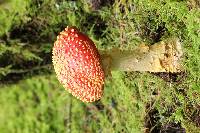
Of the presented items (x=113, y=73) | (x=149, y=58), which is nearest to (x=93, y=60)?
(x=149, y=58)

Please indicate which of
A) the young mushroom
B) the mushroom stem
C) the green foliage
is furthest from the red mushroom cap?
the green foliage

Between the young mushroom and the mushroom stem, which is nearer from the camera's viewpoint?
the young mushroom

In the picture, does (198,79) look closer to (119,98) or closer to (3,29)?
(119,98)

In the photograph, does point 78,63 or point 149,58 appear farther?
point 149,58

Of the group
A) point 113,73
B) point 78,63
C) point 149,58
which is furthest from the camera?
point 113,73

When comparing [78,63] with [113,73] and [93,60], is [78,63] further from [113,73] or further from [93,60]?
[113,73]

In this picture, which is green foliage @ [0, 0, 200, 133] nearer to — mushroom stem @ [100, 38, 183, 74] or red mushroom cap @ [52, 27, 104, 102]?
mushroom stem @ [100, 38, 183, 74]

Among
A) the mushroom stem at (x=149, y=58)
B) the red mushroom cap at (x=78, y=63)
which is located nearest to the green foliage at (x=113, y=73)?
the mushroom stem at (x=149, y=58)
